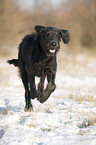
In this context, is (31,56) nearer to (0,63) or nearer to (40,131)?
(40,131)

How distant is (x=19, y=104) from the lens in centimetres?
494

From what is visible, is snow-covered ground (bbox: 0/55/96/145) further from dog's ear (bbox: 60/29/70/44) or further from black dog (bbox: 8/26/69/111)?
dog's ear (bbox: 60/29/70/44)

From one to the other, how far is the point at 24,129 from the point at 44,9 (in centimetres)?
2369

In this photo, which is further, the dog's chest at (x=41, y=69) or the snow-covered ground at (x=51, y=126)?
the dog's chest at (x=41, y=69)

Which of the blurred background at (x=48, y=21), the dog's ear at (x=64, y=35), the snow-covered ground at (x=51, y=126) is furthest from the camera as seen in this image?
the blurred background at (x=48, y=21)

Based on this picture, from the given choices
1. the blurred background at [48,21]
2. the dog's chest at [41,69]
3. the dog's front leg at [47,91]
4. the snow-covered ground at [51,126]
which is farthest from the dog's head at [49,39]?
the blurred background at [48,21]

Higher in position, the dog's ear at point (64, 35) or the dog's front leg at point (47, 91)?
the dog's ear at point (64, 35)

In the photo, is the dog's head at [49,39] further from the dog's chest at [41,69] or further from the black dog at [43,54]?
the dog's chest at [41,69]

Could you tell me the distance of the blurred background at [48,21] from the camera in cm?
1595

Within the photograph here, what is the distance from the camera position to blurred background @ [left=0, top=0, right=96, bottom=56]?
1595 centimetres

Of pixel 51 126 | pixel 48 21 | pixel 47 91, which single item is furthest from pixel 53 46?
pixel 48 21

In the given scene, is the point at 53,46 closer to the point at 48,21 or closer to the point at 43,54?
the point at 43,54

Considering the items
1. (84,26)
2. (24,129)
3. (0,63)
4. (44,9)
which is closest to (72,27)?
(84,26)

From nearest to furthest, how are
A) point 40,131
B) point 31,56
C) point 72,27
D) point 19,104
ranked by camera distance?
point 40,131 → point 31,56 → point 19,104 → point 72,27
